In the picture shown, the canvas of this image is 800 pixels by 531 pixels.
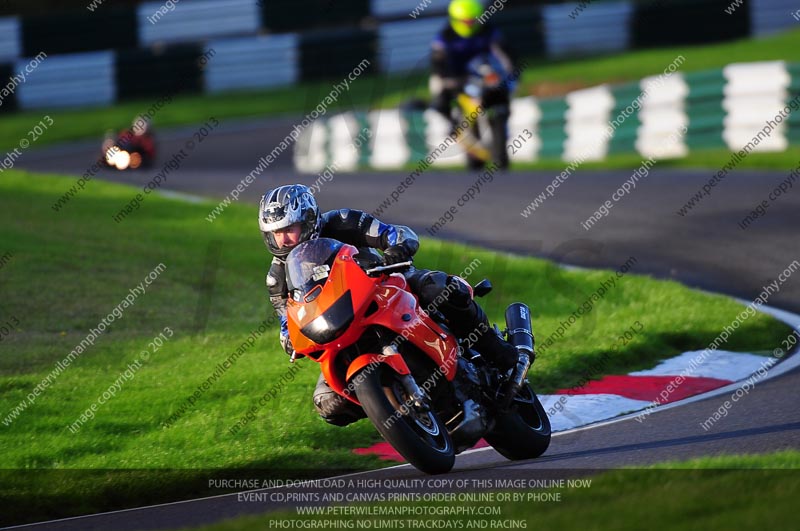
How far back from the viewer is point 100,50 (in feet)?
104

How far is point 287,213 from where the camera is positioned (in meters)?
6.37

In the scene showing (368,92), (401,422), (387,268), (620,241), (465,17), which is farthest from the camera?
(368,92)

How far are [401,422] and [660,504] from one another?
1381 millimetres

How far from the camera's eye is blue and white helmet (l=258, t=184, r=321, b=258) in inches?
251

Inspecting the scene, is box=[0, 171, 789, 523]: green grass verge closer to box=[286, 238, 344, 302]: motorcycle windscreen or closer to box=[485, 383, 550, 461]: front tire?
box=[485, 383, 550, 461]: front tire

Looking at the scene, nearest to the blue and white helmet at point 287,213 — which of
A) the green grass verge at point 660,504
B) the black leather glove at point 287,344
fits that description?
the black leather glove at point 287,344

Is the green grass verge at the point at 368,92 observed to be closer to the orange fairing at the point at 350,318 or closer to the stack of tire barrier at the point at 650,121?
the stack of tire barrier at the point at 650,121

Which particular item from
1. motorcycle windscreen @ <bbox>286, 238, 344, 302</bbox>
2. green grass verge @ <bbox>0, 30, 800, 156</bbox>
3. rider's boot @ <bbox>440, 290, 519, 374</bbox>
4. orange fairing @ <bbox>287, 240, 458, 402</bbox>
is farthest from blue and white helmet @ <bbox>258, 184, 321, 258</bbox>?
green grass verge @ <bbox>0, 30, 800, 156</bbox>

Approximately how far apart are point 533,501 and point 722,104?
46.9ft

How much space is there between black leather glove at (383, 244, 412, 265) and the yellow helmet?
1222 centimetres

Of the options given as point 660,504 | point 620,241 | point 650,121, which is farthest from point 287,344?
point 650,121

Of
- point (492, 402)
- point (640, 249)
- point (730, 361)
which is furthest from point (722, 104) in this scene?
point (492, 402)

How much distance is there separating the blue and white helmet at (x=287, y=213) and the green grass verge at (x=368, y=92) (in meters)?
21.8

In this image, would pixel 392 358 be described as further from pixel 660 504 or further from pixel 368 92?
pixel 368 92
